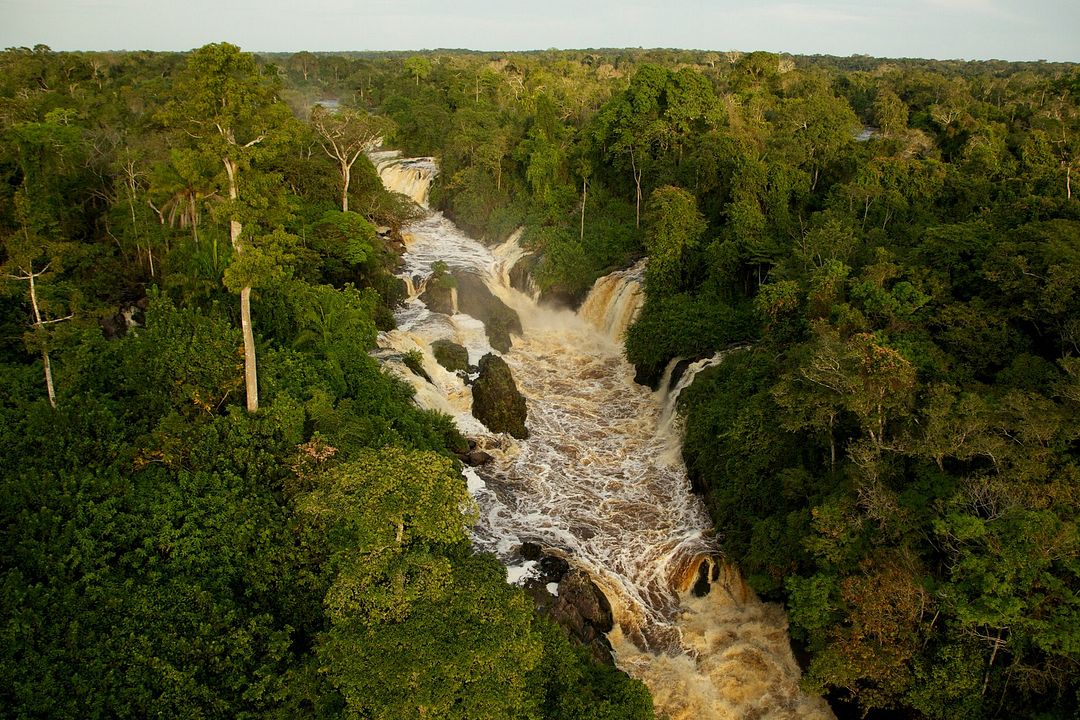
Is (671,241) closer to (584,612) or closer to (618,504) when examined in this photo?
(618,504)

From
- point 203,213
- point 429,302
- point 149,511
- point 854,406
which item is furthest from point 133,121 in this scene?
point 854,406

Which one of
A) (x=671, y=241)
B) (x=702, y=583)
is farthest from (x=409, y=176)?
(x=702, y=583)

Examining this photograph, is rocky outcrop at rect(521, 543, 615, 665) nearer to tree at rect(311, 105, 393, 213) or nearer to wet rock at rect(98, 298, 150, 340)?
wet rock at rect(98, 298, 150, 340)

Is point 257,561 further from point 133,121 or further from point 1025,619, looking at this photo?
point 133,121

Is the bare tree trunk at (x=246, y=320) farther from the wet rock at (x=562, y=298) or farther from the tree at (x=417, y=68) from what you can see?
the tree at (x=417, y=68)

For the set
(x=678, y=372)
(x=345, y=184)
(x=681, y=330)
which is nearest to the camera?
(x=678, y=372)
